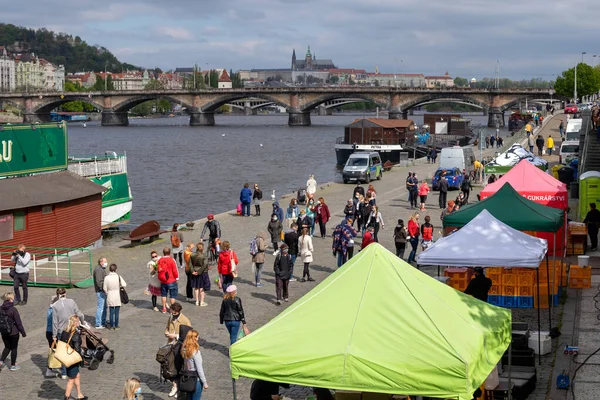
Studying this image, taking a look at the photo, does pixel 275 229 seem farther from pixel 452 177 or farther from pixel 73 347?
pixel 452 177

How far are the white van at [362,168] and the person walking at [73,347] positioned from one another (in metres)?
32.8

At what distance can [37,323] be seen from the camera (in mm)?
17250

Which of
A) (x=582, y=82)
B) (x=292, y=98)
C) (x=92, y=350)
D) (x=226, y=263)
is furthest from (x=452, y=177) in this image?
(x=292, y=98)

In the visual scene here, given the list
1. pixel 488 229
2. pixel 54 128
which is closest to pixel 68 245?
pixel 54 128

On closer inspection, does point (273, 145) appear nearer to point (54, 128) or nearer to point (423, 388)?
point (54, 128)

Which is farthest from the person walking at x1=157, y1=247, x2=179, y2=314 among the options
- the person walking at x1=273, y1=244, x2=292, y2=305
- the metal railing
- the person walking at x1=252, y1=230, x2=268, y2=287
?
the metal railing

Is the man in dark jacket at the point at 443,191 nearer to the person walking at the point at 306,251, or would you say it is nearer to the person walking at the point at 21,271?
the person walking at the point at 306,251

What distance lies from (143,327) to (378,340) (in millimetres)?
8325

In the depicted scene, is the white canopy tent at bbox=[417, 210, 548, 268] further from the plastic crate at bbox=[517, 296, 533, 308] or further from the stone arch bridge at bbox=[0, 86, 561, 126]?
the stone arch bridge at bbox=[0, 86, 561, 126]

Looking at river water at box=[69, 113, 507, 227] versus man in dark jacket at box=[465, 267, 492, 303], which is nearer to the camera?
man in dark jacket at box=[465, 267, 492, 303]

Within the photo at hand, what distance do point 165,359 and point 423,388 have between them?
3674 mm

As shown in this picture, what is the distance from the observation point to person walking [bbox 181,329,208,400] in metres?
10.8

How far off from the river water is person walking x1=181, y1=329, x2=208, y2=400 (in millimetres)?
23056

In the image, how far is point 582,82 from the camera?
12138 cm
